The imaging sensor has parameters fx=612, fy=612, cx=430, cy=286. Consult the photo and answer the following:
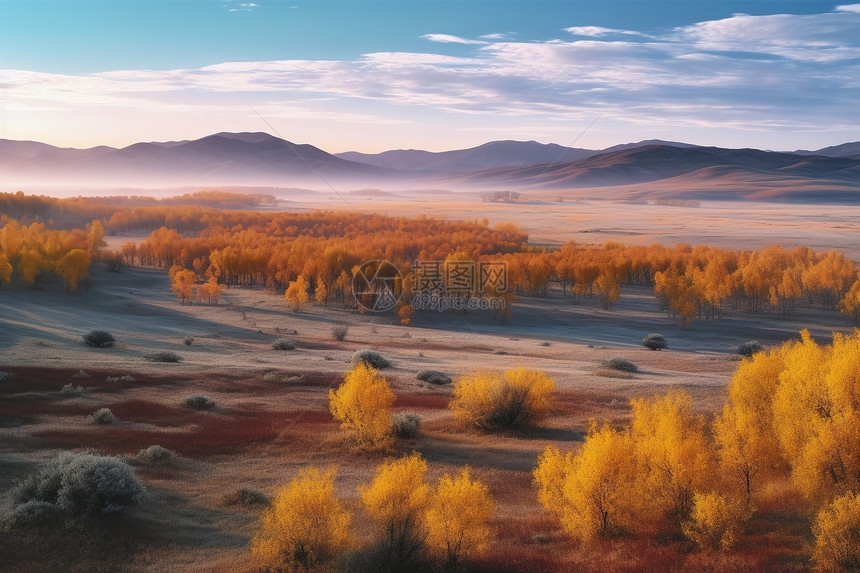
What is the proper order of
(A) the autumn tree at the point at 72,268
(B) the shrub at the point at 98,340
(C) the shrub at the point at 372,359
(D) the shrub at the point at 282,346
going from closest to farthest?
(C) the shrub at the point at 372,359, (B) the shrub at the point at 98,340, (D) the shrub at the point at 282,346, (A) the autumn tree at the point at 72,268

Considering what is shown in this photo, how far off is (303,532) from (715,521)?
15.7 m

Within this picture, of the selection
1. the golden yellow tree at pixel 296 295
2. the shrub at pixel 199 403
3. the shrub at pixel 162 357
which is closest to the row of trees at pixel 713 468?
the shrub at pixel 199 403

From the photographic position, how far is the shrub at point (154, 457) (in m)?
31.3

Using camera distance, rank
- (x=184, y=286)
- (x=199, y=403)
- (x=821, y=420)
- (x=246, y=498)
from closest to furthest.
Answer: (x=821, y=420)
(x=246, y=498)
(x=199, y=403)
(x=184, y=286)

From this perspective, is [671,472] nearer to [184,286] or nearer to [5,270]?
[184,286]

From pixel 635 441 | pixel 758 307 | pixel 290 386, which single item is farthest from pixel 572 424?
pixel 758 307

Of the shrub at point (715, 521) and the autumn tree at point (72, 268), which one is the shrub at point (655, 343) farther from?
the autumn tree at point (72, 268)

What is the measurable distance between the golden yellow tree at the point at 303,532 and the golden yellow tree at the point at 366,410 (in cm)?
1330

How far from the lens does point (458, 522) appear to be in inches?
899

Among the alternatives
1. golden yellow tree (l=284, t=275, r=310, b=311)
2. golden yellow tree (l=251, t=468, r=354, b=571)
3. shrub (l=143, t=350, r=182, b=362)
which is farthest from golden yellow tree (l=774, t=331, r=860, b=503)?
golden yellow tree (l=284, t=275, r=310, b=311)

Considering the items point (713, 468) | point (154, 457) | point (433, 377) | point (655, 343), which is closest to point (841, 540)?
point (713, 468)

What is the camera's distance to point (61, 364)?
5016 centimetres

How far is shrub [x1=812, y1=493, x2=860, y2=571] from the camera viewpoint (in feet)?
68.9

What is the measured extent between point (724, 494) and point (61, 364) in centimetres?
4905
